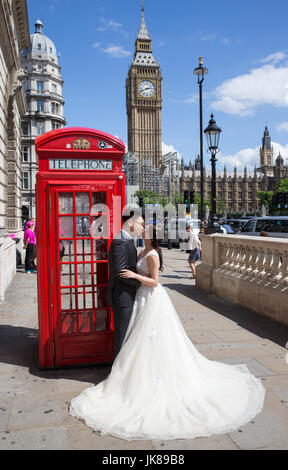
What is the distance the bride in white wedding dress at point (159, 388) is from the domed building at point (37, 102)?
5505cm

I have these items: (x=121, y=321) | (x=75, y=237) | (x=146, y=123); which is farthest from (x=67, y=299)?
(x=146, y=123)

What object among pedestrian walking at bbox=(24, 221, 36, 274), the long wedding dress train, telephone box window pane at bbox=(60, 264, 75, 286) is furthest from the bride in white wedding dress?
pedestrian walking at bbox=(24, 221, 36, 274)

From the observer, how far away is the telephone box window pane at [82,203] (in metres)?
4.80

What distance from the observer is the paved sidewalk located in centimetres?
325

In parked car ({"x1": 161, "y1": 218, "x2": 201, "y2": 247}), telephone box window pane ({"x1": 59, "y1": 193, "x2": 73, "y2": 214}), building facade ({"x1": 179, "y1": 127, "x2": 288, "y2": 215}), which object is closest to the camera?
telephone box window pane ({"x1": 59, "y1": 193, "x2": 73, "y2": 214})

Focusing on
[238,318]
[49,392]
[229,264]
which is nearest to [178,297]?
[229,264]

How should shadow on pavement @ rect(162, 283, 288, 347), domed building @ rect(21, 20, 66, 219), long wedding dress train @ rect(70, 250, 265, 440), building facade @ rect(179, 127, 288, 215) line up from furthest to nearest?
1. building facade @ rect(179, 127, 288, 215)
2. domed building @ rect(21, 20, 66, 219)
3. shadow on pavement @ rect(162, 283, 288, 347)
4. long wedding dress train @ rect(70, 250, 265, 440)

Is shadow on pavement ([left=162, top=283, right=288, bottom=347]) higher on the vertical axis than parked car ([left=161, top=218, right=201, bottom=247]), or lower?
lower

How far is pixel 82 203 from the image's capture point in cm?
483

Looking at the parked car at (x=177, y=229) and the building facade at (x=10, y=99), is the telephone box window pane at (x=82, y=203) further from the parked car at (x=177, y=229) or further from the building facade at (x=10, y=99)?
the parked car at (x=177, y=229)

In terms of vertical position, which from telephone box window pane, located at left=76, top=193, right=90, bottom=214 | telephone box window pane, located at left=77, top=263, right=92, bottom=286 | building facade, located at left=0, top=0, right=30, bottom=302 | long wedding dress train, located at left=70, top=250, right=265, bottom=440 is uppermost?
building facade, located at left=0, top=0, right=30, bottom=302

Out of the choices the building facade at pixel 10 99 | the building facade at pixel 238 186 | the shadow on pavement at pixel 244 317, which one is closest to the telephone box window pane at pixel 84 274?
the shadow on pavement at pixel 244 317

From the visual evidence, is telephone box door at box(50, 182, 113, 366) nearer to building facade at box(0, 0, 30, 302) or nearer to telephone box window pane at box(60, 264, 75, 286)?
telephone box window pane at box(60, 264, 75, 286)
